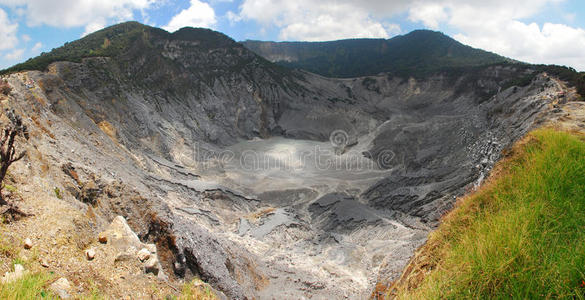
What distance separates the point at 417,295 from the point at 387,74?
62.6 m

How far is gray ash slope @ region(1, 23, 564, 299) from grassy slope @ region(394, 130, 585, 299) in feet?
19.6

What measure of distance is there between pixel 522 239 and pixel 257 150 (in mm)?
34071

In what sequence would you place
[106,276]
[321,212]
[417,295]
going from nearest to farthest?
[417,295], [106,276], [321,212]

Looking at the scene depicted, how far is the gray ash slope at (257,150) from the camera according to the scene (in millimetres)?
11719

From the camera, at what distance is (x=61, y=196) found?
6.87 metres

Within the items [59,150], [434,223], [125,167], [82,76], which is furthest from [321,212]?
[82,76]

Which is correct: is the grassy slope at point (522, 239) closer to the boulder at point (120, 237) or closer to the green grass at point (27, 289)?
the green grass at point (27, 289)

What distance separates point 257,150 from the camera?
36.3 m

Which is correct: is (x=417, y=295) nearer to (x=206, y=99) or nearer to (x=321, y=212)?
(x=321, y=212)

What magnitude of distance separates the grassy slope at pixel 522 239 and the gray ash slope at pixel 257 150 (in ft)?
19.6

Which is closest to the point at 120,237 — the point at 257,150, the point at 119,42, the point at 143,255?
the point at 143,255

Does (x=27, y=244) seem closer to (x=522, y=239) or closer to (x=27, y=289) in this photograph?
(x=27, y=289)

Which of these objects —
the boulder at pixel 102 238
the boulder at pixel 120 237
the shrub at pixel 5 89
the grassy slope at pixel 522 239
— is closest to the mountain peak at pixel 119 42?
the shrub at pixel 5 89

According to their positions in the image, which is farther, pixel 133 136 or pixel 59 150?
pixel 133 136
